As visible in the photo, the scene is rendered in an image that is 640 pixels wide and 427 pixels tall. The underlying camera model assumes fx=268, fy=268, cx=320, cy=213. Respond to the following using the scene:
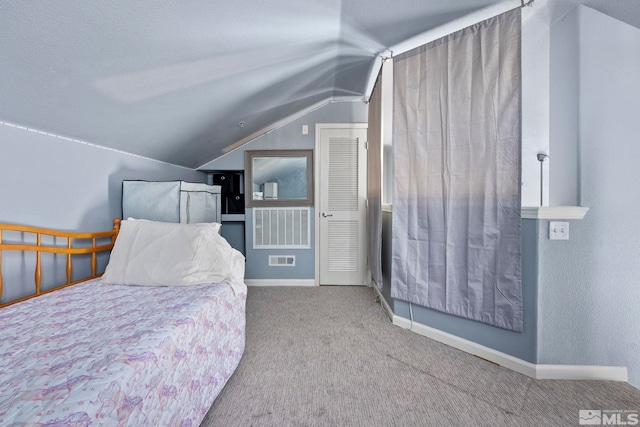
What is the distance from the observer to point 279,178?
11.5 feet

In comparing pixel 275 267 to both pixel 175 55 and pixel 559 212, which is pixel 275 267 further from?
pixel 559 212

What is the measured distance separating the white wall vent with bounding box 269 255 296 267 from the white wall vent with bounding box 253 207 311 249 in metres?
0.13

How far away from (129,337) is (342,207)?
2.70 metres

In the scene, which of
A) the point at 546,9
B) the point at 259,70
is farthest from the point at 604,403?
the point at 259,70

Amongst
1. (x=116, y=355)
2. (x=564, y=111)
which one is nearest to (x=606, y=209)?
(x=564, y=111)

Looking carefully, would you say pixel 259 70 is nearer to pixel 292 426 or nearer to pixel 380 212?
pixel 380 212

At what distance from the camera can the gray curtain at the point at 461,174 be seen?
165cm

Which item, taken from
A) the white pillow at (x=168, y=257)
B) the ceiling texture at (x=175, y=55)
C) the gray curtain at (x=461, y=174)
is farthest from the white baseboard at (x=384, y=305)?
the ceiling texture at (x=175, y=55)

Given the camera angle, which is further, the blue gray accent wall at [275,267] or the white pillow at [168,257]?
the blue gray accent wall at [275,267]

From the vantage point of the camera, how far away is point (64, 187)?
167 cm

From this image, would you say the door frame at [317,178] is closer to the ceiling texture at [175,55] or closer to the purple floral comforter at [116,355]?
the ceiling texture at [175,55]

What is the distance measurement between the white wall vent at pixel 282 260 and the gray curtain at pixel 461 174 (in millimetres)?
1592

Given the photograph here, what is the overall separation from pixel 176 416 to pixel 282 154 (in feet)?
9.61
